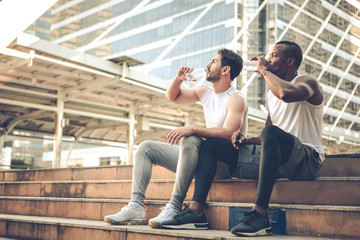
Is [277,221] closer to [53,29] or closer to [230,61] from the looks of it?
[230,61]

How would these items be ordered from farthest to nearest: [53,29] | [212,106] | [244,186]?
1. [53,29]
2. [212,106]
3. [244,186]

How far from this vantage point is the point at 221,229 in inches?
107

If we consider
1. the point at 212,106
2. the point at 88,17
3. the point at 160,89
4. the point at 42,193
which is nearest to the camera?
the point at 212,106

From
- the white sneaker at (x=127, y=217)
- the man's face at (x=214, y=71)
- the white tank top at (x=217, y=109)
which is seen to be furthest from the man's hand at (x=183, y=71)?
the white sneaker at (x=127, y=217)

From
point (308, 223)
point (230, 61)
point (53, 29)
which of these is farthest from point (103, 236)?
point (53, 29)

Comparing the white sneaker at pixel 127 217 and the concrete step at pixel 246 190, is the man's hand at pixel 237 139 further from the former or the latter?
the white sneaker at pixel 127 217

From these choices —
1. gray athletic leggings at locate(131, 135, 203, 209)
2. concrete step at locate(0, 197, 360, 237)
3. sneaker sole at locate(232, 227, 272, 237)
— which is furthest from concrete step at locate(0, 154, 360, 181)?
sneaker sole at locate(232, 227, 272, 237)

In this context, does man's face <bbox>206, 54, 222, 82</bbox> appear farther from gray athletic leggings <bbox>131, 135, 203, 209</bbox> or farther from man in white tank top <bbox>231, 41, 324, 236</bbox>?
gray athletic leggings <bbox>131, 135, 203, 209</bbox>

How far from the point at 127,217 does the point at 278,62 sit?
1491 mm

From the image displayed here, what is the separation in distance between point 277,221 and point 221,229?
422 millimetres

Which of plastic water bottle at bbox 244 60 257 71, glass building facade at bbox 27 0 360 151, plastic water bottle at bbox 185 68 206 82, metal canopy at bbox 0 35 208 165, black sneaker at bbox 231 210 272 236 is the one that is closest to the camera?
black sneaker at bbox 231 210 272 236

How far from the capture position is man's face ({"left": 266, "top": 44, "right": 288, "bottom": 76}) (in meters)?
2.74

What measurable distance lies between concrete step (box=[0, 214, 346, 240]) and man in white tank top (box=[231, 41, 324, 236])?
205mm

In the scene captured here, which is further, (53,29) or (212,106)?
(53,29)
